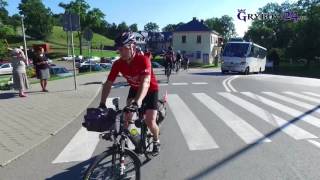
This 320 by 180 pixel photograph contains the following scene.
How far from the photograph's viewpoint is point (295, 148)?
6.61 meters

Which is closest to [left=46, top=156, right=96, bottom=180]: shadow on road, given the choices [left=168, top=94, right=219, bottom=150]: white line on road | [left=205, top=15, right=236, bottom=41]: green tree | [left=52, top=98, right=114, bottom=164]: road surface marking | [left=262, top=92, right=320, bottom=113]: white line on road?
[left=52, top=98, right=114, bottom=164]: road surface marking

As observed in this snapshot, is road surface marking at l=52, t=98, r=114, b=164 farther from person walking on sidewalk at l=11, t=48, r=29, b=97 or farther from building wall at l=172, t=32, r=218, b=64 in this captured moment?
building wall at l=172, t=32, r=218, b=64

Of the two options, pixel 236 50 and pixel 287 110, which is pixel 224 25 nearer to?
pixel 236 50

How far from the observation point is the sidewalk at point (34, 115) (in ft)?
23.5


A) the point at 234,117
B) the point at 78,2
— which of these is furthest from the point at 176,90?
the point at 78,2

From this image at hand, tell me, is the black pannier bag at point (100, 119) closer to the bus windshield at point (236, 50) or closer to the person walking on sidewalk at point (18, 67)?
the person walking on sidewalk at point (18, 67)

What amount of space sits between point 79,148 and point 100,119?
262 centimetres

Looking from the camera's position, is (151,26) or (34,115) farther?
(151,26)

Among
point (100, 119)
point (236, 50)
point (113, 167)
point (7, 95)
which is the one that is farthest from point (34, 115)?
point (236, 50)

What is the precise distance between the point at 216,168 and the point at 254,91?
9798mm

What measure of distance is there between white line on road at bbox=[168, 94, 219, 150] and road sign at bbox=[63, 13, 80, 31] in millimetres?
4957

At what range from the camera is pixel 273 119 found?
918 cm

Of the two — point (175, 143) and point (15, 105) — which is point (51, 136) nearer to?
point (175, 143)

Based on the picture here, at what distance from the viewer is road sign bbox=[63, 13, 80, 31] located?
47.2 ft
